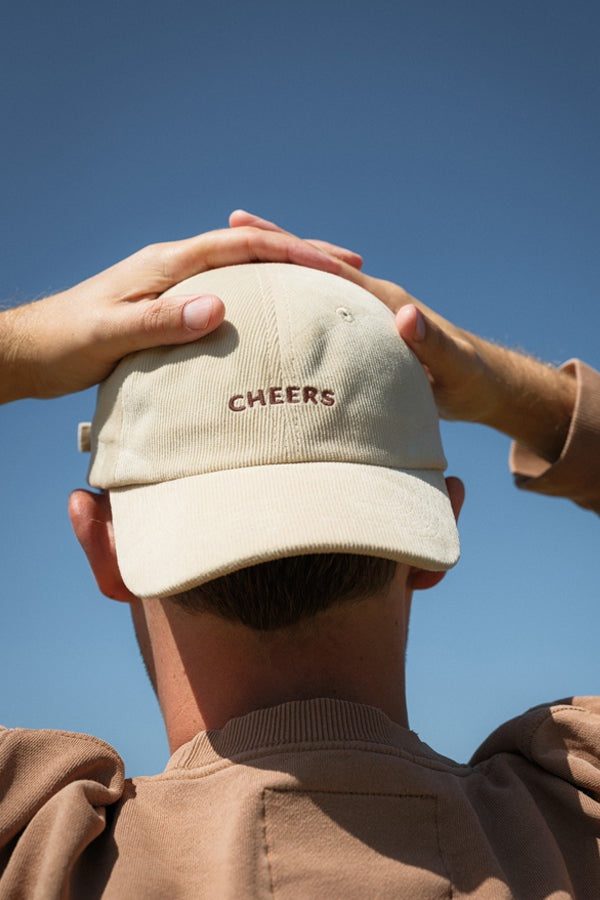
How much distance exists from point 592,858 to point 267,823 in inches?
29.5

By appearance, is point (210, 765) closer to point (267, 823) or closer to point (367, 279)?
point (267, 823)

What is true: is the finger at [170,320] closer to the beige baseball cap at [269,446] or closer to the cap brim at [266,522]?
the beige baseball cap at [269,446]

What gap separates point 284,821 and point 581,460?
6.77 ft

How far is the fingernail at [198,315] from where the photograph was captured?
209 centimetres

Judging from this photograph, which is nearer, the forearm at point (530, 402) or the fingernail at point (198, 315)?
the fingernail at point (198, 315)

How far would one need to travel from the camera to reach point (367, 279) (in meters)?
2.90

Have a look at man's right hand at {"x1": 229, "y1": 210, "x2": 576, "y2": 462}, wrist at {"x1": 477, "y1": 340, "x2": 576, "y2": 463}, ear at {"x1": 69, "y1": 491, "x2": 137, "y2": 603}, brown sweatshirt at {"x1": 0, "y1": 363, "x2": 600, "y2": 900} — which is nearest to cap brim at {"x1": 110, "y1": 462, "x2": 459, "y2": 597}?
ear at {"x1": 69, "y1": 491, "x2": 137, "y2": 603}

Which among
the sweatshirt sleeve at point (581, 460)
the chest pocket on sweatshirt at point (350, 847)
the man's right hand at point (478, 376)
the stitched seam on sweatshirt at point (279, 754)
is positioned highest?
the man's right hand at point (478, 376)

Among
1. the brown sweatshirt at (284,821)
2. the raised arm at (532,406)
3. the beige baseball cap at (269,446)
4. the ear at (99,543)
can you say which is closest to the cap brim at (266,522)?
the beige baseball cap at (269,446)

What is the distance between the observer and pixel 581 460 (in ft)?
11.1

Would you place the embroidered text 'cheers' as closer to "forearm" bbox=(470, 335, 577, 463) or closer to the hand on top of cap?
the hand on top of cap

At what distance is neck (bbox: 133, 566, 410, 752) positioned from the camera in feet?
6.12

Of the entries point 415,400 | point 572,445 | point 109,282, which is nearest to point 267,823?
point 415,400

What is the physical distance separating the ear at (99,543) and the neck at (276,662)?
0.61 feet
